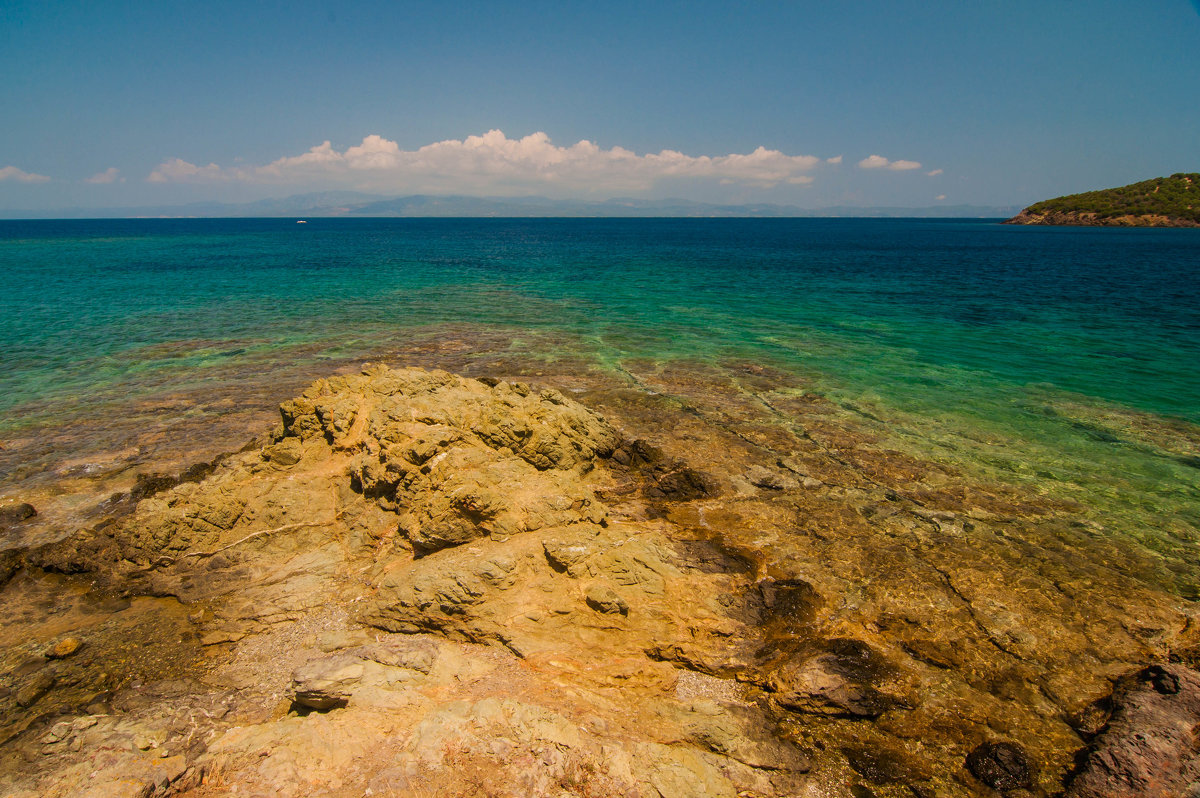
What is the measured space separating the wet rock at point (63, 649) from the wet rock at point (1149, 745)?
1140 centimetres

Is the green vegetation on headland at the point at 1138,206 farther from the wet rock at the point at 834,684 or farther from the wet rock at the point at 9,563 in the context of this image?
the wet rock at the point at 9,563

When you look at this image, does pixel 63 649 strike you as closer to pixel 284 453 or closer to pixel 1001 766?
pixel 284 453

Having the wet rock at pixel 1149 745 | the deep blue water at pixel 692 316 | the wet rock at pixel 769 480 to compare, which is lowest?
the wet rock at pixel 1149 745

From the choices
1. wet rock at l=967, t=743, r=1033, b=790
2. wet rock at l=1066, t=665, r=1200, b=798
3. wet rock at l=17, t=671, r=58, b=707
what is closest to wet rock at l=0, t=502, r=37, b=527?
wet rock at l=17, t=671, r=58, b=707

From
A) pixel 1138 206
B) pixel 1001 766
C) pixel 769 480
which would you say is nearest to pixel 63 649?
pixel 1001 766

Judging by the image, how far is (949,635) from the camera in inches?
289

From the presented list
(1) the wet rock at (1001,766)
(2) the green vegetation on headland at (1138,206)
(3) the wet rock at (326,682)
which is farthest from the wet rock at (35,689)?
(2) the green vegetation on headland at (1138,206)

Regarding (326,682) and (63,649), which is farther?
(63,649)

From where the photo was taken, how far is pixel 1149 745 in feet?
17.7

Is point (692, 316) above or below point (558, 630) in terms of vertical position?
above

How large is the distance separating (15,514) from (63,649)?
Answer: 5.24 metres

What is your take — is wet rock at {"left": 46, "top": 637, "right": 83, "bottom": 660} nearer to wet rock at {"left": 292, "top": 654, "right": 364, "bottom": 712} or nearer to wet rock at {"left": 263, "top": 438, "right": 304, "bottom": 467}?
wet rock at {"left": 292, "top": 654, "right": 364, "bottom": 712}

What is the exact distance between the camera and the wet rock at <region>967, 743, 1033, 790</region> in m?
5.48

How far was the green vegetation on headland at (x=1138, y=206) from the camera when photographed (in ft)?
378
